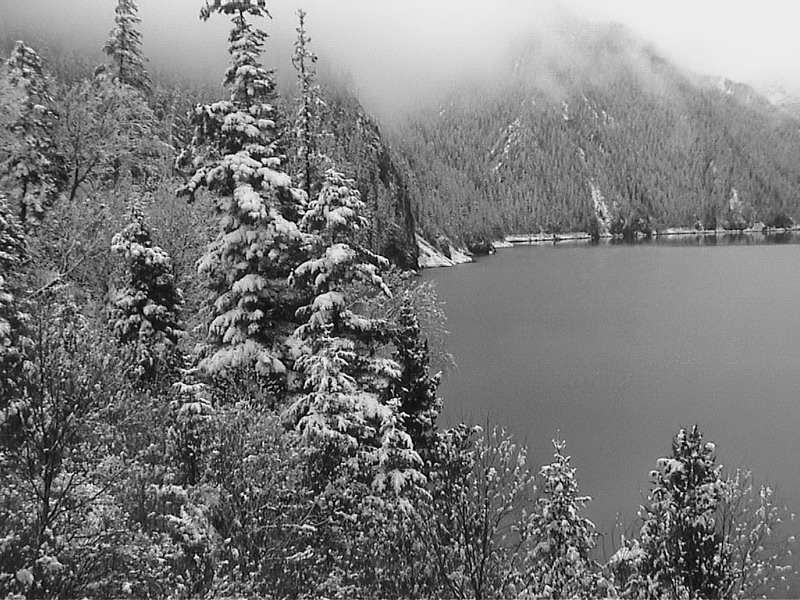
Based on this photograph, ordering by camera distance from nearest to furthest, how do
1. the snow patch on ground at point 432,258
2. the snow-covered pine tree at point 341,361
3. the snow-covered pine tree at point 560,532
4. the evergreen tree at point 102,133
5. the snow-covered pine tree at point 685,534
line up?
the snow-covered pine tree at point 685,534
the snow-covered pine tree at point 560,532
the snow-covered pine tree at point 341,361
the evergreen tree at point 102,133
the snow patch on ground at point 432,258

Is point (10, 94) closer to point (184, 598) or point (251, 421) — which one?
point (251, 421)

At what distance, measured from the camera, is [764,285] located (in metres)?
86.4

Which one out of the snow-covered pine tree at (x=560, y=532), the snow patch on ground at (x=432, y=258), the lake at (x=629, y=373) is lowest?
the lake at (x=629, y=373)

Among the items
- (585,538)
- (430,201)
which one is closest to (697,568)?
(585,538)

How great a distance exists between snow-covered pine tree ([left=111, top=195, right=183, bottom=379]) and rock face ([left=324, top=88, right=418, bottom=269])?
246 ft

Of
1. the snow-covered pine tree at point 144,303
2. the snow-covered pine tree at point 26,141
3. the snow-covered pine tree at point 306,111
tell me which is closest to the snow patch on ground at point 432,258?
the snow-covered pine tree at point 26,141

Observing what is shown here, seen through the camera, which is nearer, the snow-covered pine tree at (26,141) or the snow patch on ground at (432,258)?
the snow-covered pine tree at (26,141)

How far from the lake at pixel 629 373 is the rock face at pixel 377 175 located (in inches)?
789

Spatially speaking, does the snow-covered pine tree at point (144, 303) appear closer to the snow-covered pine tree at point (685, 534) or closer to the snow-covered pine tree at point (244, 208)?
the snow-covered pine tree at point (244, 208)

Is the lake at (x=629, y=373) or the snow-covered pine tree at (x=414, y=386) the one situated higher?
the snow-covered pine tree at (x=414, y=386)

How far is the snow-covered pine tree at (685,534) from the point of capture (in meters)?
12.6

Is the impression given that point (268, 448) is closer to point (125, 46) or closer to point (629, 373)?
point (125, 46)

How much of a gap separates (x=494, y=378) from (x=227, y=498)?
1275 inches

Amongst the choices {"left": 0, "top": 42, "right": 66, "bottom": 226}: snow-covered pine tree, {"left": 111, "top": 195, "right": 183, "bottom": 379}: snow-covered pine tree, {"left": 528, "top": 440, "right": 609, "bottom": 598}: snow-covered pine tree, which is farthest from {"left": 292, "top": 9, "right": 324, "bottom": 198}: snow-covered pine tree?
{"left": 0, "top": 42, "right": 66, "bottom": 226}: snow-covered pine tree
